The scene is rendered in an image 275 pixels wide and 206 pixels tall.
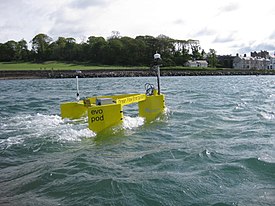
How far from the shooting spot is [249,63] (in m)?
144

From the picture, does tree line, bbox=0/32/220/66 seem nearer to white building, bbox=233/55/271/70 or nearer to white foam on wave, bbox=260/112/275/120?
white building, bbox=233/55/271/70

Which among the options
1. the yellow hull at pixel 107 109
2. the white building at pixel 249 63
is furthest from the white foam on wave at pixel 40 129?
the white building at pixel 249 63

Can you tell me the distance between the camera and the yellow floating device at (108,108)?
11.3 meters

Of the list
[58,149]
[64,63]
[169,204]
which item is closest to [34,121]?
[58,149]

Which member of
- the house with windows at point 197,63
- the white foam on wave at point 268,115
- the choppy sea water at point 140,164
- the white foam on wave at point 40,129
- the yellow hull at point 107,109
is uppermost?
the house with windows at point 197,63

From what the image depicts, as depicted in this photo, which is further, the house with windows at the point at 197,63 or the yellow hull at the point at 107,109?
the house with windows at the point at 197,63

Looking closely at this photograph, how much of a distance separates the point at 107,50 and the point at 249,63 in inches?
2326

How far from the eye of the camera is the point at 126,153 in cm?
898

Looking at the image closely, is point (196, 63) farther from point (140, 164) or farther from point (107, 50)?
point (140, 164)

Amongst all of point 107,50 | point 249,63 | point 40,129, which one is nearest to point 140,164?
point 40,129

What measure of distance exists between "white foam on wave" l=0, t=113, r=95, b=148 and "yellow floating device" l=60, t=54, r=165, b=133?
43 cm

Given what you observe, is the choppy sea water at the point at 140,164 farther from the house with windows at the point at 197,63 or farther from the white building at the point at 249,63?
the white building at the point at 249,63

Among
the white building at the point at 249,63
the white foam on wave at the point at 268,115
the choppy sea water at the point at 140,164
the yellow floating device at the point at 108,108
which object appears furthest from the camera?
the white building at the point at 249,63

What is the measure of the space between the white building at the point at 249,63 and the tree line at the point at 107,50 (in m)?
11.5
